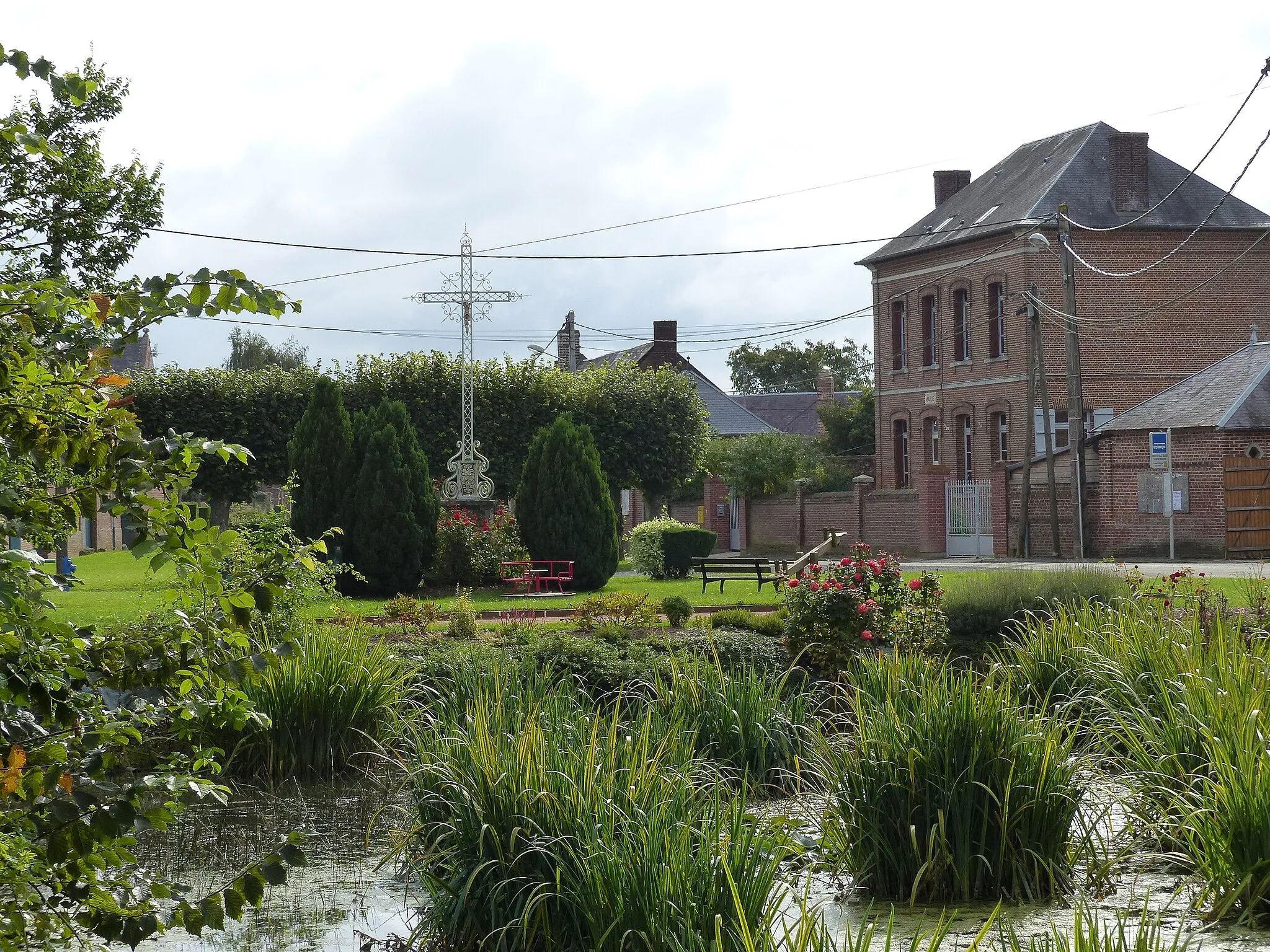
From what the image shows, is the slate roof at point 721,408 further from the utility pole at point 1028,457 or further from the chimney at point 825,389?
the utility pole at point 1028,457

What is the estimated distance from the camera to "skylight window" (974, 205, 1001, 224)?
38562mm

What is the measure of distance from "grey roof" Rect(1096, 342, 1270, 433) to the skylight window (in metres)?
8.78

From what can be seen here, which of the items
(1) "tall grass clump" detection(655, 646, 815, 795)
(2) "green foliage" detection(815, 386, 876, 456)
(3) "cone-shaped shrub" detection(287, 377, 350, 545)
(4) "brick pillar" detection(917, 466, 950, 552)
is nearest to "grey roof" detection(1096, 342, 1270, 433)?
(4) "brick pillar" detection(917, 466, 950, 552)

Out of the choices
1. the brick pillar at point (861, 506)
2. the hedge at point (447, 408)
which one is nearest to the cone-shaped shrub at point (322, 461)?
the hedge at point (447, 408)

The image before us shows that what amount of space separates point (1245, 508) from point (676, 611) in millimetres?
19117

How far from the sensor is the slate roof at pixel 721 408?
58.0m

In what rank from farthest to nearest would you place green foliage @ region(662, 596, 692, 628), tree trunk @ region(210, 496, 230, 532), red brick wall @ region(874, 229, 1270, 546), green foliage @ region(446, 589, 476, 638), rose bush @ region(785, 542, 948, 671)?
red brick wall @ region(874, 229, 1270, 546) < tree trunk @ region(210, 496, 230, 532) < green foliage @ region(662, 596, 692, 628) < green foliage @ region(446, 589, 476, 638) < rose bush @ region(785, 542, 948, 671)

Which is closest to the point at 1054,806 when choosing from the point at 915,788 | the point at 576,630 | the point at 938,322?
the point at 915,788

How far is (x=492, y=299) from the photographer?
25594 mm

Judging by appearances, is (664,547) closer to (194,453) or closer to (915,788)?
(915,788)

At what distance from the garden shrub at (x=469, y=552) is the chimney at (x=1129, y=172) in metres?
22.6

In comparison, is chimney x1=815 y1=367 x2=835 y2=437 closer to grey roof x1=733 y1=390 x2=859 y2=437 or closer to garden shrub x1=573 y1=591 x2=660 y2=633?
grey roof x1=733 y1=390 x2=859 y2=437

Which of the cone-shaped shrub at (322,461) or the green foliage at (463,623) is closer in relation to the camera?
the green foliage at (463,623)

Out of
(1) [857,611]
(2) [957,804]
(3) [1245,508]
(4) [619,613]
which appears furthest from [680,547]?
(2) [957,804]
